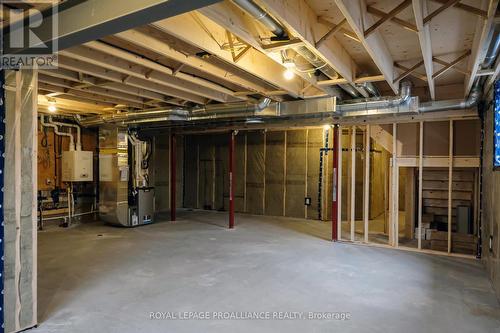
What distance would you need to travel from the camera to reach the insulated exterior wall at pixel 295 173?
8054mm

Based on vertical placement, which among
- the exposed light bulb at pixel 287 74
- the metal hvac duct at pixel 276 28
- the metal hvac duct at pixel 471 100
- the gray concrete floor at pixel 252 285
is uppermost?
the exposed light bulb at pixel 287 74

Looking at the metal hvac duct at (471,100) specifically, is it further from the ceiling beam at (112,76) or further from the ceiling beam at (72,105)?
the ceiling beam at (72,105)

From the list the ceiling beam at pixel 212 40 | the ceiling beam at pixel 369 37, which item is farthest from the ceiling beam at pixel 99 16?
the ceiling beam at pixel 369 37

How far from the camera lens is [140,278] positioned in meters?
3.62

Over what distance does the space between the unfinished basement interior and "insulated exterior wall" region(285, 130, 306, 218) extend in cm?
7

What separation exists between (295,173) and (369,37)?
18.5 feet

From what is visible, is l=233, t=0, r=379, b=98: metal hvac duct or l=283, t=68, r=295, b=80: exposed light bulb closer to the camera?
l=233, t=0, r=379, b=98: metal hvac duct

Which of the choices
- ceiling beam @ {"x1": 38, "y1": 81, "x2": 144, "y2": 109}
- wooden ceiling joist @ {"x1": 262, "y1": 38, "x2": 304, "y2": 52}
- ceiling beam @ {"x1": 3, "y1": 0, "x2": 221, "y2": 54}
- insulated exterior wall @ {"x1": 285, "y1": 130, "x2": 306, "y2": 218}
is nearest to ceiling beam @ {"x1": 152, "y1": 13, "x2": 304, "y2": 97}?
wooden ceiling joist @ {"x1": 262, "y1": 38, "x2": 304, "y2": 52}

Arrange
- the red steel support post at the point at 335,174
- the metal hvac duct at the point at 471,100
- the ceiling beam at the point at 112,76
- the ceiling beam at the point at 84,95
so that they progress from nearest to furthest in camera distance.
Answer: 1. the metal hvac duct at the point at 471,100
2. the ceiling beam at the point at 112,76
3. the ceiling beam at the point at 84,95
4. the red steel support post at the point at 335,174

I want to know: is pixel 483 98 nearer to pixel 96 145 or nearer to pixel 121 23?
pixel 121 23

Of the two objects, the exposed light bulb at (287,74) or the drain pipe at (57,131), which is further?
the drain pipe at (57,131)

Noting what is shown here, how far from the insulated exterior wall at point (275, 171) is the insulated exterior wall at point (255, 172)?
169 millimetres

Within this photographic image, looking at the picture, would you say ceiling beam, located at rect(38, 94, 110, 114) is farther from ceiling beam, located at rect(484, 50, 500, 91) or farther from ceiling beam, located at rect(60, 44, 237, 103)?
ceiling beam, located at rect(484, 50, 500, 91)

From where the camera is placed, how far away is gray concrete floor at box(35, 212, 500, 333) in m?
2.63
